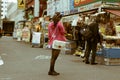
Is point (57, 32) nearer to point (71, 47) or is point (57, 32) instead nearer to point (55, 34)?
A: point (55, 34)

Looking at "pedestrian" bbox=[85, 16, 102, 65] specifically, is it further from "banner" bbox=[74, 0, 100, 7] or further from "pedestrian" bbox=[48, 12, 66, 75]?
"banner" bbox=[74, 0, 100, 7]

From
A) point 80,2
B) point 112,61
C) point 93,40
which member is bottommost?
point 112,61

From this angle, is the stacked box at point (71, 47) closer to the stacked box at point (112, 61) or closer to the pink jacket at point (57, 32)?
the stacked box at point (112, 61)

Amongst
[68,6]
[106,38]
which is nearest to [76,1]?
[68,6]

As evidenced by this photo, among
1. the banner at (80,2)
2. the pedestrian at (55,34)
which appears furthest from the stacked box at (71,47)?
the pedestrian at (55,34)

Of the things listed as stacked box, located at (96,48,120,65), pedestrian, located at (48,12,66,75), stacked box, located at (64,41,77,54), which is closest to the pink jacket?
pedestrian, located at (48,12,66,75)

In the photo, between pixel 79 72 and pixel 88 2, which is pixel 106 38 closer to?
pixel 79 72

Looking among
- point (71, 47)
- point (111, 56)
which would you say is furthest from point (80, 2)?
point (111, 56)

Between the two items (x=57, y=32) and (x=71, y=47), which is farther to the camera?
(x=71, y=47)

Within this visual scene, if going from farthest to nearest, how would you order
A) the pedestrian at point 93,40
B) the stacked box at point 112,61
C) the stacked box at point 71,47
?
the stacked box at point 71,47 → the pedestrian at point 93,40 → the stacked box at point 112,61

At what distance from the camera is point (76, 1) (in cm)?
3094

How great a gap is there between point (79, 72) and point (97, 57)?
4.32 meters

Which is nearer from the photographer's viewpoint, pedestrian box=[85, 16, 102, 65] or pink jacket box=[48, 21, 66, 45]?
pink jacket box=[48, 21, 66, 45]

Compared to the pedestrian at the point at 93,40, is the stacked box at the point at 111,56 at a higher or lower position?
lower
